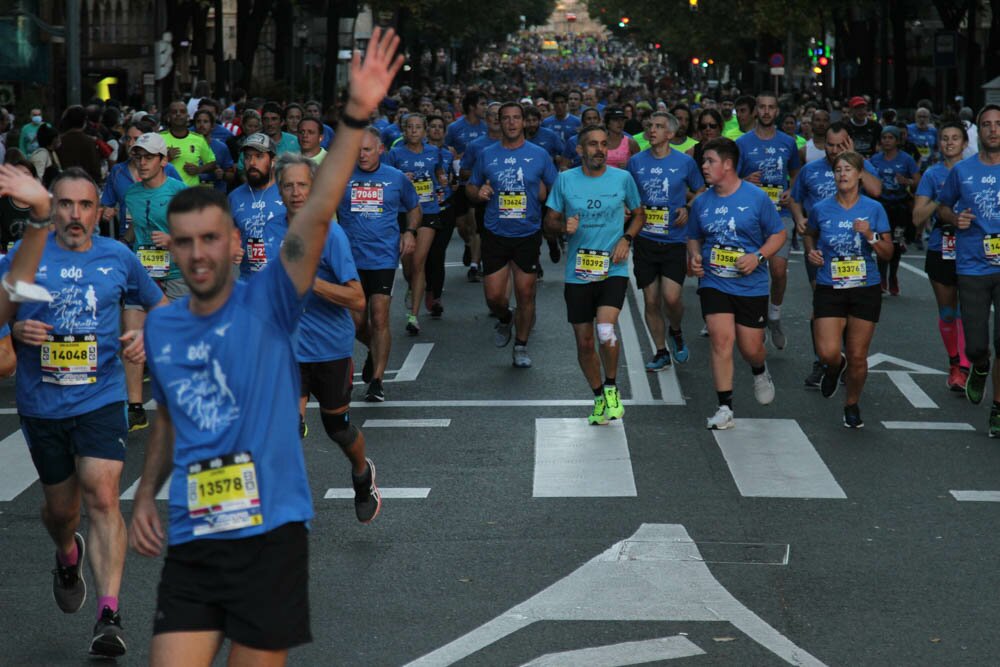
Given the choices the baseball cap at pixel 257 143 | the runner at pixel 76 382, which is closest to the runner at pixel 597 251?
the baseball cap at pixel 257 143

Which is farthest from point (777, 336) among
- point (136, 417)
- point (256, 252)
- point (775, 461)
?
point (256, 252)

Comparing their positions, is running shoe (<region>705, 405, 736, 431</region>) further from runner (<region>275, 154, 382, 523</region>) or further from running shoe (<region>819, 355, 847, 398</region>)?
runner (<region>275, 154, 382, 523</region>)

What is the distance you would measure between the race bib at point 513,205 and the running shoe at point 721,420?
333cm

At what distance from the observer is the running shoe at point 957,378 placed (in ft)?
42.4

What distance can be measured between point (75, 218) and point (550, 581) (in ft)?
8.15

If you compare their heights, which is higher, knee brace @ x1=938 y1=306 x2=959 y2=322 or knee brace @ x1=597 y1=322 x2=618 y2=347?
knee brace @ x1=597 y1=322 x2=618 y2=347

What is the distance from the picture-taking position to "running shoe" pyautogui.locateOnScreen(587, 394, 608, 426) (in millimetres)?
11633

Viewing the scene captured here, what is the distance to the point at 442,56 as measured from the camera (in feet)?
374

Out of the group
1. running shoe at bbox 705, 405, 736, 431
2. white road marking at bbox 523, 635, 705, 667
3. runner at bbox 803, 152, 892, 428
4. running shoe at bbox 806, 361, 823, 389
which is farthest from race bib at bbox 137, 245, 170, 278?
white road marking at bbox 523, 635, 705, 667

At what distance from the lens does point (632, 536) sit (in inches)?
334

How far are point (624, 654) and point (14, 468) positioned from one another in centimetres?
514

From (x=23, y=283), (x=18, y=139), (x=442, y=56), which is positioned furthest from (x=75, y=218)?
(x=442, y=56)

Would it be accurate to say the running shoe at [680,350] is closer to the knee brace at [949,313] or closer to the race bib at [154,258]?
the knee brace at [949,313]

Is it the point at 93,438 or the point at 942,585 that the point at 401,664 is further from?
the point at 942,585
